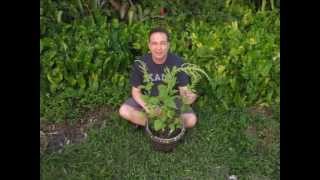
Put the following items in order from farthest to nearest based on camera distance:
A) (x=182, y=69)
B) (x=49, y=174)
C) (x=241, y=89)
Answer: (x=241, y=89) < (x=182, y=69) < (x=49, y=174)

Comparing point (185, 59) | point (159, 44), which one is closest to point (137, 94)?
point (159, 44)

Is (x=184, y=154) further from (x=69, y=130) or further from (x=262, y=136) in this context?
(x=69, y=130)

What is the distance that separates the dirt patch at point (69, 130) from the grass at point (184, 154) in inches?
2.8

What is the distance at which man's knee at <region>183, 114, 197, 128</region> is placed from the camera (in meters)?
4.83

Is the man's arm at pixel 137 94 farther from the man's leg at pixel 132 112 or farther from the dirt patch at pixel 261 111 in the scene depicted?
the dirt patch at pixel 261 111

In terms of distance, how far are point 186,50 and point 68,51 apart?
3.51ft

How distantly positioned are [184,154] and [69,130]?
0.99 m

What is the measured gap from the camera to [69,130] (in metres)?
5.03

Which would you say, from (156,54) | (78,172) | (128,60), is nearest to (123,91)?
(128,60)

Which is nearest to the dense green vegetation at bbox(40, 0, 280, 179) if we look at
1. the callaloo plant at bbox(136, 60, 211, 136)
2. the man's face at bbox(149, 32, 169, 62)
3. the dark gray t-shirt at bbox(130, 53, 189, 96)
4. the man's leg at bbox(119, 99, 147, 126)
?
the man's leg at bbox(119, 99, 147, 126)

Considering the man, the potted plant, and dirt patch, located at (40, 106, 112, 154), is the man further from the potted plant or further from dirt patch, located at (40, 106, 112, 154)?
dirt patch, located at (40, 106, 112, 154)

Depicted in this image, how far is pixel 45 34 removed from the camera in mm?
5781

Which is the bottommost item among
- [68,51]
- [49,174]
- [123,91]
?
[49,174]

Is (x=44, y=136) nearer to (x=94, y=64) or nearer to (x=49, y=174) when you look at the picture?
(x=49, y=174)
